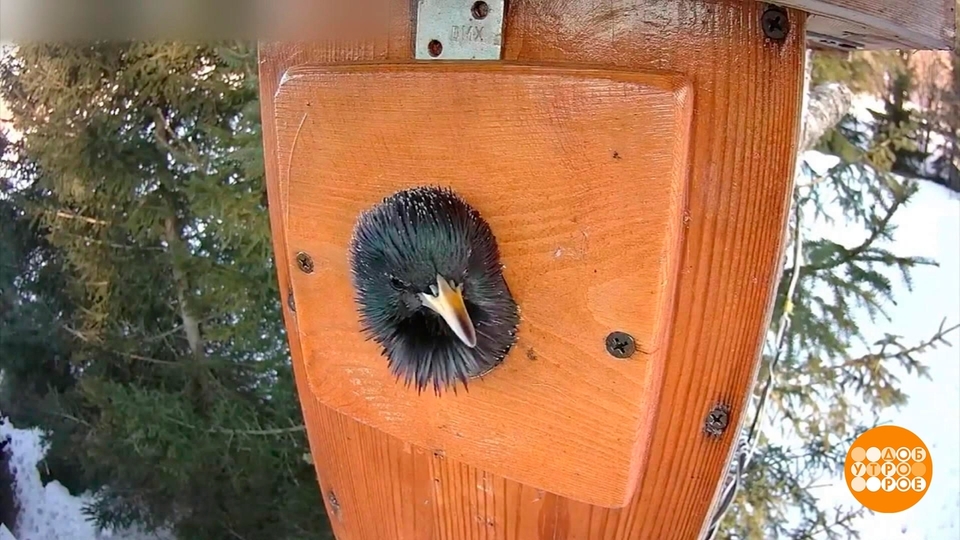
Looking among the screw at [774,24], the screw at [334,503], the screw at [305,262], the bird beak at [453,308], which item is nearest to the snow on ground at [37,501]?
the screw at [334,503]

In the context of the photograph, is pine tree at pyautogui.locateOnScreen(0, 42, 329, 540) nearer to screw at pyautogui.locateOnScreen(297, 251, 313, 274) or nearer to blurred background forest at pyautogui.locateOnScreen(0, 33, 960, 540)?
blurred background forest at pyautogui.locateOnScreen(0, 33, 960, 540)

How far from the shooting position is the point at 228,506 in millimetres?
1164

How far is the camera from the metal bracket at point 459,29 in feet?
1.52

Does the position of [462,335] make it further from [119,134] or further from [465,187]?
[119,134]

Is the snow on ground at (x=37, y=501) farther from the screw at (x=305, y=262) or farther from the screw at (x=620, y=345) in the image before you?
the screw at (x=620, y=345)

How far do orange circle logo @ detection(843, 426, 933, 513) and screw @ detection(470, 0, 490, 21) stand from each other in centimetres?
71

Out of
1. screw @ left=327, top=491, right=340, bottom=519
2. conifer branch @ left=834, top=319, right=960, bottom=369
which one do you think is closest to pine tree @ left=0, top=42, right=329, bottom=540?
screw @ left=327, top=491, right=340, bottom=519

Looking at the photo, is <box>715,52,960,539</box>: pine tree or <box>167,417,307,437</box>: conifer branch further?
<box>167,417,307,437</box>: conifer branch

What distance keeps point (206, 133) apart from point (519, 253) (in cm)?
73

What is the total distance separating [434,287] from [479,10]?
6.3 inches

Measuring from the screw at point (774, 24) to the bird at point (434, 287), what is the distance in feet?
0.59

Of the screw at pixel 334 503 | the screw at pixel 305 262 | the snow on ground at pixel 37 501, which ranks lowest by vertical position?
the snow on ground at pixel 37 501

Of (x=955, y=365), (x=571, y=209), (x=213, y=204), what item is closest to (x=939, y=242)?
(x=955, y=365)

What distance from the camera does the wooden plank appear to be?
38 cm
